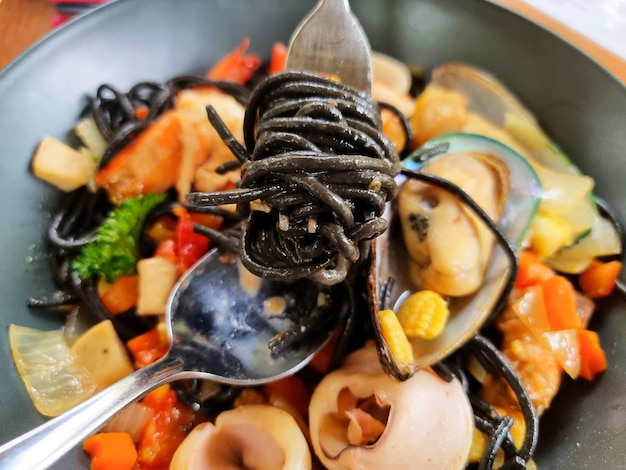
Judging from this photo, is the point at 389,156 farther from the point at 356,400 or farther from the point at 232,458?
the point at 232,458

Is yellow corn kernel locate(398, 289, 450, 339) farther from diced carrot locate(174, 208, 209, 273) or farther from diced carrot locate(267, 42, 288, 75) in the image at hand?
diced carrot locate(267, 42, 288, 75)

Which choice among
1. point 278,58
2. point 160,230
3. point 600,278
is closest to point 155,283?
point 160,230

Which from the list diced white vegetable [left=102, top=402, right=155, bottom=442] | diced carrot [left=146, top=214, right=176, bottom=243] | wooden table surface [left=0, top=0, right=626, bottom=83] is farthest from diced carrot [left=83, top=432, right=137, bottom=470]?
wooden table surface [left=0, top=0, right=626, bottom=83]

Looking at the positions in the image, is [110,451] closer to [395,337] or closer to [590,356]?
[395,337]

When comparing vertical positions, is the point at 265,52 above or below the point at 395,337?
above

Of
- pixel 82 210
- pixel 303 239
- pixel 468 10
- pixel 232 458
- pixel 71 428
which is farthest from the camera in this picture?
pixel 468 10

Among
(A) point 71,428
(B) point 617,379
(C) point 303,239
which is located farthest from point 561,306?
(A) point 71,428
